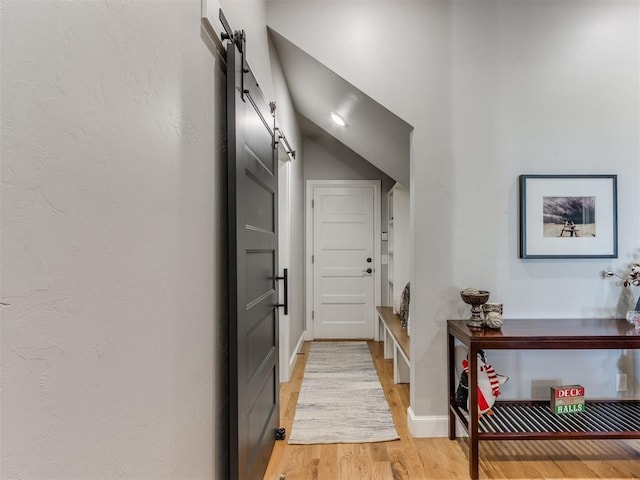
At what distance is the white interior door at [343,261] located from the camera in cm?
469

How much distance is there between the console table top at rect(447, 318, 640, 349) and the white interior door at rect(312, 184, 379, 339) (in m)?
2.59

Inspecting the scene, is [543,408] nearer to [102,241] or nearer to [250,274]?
[250,274]

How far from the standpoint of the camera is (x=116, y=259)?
0.75 meters

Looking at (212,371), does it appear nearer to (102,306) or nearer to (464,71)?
(102,306)

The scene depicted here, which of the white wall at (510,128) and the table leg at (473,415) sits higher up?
the white wall at (510,128)

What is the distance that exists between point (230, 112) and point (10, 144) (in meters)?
1.00

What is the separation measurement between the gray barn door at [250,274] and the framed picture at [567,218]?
5.17ft

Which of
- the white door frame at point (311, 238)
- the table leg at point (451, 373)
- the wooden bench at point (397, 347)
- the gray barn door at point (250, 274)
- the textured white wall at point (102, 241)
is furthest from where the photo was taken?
the white door frame at point (311, 238)

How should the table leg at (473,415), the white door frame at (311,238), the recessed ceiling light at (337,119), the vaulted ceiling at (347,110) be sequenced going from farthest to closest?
the white door frame at (311,238)
the recessed ceiling light at (337,119)
the vaulted ceiling at (347,110)
the table leg at (473,415)

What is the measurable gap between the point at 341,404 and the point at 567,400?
1420 millimetres

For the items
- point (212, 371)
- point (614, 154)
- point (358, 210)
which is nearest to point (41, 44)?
point (212, 371)

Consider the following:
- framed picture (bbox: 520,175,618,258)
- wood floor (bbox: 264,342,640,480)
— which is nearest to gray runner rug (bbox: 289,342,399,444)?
wood floor (bbox: 264,342,640,480)

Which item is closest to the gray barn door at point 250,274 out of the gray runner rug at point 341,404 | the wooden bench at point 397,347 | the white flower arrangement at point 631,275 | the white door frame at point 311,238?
the gray runner rug at point 341,404

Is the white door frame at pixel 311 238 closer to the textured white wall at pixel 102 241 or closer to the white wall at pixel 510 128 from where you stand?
the white wall at pixel 510 128
